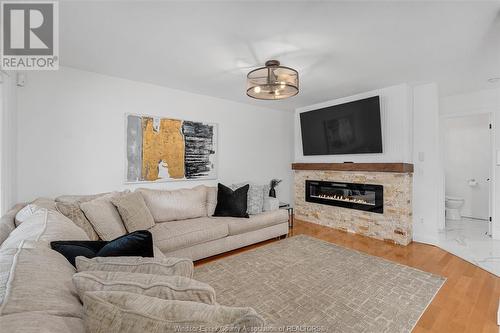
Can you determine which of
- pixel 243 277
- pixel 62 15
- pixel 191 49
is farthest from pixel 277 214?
pixel 62 15

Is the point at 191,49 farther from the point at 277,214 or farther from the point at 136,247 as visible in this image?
the point at 277,214

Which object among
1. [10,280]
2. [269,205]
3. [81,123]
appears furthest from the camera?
[269,205]

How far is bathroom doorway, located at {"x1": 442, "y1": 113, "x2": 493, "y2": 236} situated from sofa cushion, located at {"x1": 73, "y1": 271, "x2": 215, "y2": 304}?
18.0ft

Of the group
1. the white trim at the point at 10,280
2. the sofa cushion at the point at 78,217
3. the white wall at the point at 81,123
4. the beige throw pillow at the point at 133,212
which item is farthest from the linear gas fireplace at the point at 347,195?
the white trim at the point at 10,280

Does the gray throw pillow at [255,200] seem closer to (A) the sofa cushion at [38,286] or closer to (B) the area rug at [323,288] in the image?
(B) the area rug at [323,288]

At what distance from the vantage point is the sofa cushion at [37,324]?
0.59m

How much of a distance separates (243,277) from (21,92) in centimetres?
322

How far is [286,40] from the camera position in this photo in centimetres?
224

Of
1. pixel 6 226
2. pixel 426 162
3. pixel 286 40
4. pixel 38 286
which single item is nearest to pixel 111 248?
pixel 38 286

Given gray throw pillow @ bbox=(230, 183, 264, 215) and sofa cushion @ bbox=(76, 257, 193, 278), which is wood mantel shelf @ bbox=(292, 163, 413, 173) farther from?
sofa cushion @ bbox=(76, 257, 193, 278)

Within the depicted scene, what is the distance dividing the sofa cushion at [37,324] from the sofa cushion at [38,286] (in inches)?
1.4

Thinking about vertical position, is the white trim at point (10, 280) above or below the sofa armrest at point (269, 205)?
above

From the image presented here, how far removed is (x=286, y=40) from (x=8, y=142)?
290cm

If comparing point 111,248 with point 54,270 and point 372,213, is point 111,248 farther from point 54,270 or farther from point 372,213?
point 372,213
